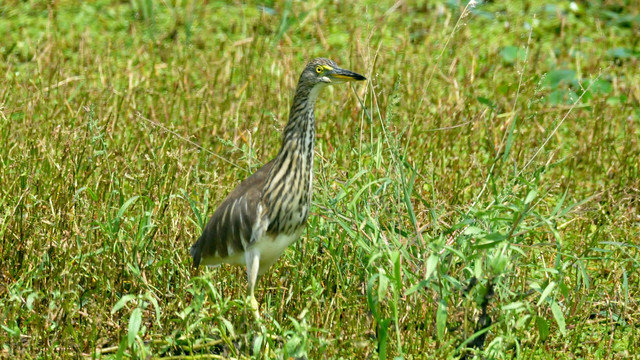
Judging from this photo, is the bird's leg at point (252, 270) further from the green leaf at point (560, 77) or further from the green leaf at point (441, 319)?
the green leaf at point (560, 77)

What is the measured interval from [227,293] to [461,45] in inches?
170

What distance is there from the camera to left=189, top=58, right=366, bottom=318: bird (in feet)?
15.0

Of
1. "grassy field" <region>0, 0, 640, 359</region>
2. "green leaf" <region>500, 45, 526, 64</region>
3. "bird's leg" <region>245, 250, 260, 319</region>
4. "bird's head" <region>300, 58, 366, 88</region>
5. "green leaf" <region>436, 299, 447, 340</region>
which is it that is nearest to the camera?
"green leaf" <region>436, 299, 447, 340</region>

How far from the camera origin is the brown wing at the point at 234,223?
462 cm

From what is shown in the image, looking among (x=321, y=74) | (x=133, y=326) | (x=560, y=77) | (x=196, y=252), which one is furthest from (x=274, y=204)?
(x=560, y=77)

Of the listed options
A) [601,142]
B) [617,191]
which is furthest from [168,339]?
[601,142]

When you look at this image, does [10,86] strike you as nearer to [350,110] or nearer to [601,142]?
[350,110]

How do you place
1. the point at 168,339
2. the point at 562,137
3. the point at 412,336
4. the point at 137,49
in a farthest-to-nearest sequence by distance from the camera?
the point at 137,49
the point at 562,137
the point at 412,336
the point at 168,339

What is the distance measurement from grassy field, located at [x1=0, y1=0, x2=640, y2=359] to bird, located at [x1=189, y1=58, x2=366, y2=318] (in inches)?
5.5

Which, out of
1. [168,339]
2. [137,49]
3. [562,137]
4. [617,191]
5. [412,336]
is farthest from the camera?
[137,49]

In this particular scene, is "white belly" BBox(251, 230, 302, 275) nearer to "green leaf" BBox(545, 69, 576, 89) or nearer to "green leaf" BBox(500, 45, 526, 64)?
"green leaf" BBox(545, 69, 576, 89)

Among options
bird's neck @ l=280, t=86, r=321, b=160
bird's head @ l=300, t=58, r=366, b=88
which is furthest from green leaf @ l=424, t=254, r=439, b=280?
bird's head @ l=300, t=58, r=366, b=88

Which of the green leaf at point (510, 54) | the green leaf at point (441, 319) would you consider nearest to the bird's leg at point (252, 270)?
the green leaf at point (441, 319)

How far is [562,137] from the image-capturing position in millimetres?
7371
